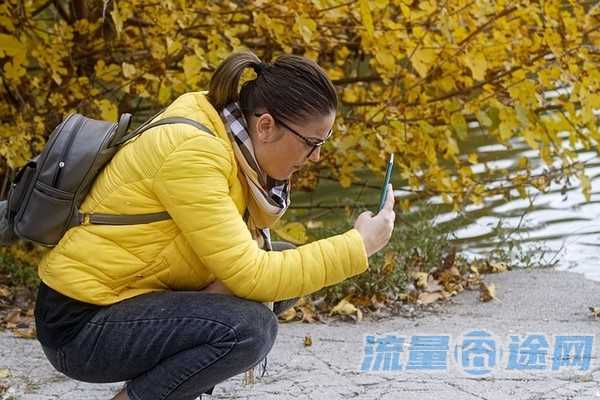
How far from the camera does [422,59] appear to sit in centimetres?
452

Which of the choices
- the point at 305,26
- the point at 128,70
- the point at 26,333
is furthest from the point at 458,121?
the point at 26,333

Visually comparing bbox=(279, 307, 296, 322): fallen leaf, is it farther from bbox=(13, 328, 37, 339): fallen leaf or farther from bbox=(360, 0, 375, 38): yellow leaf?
bbox=(360, 0, 375, 38): yellow leaf

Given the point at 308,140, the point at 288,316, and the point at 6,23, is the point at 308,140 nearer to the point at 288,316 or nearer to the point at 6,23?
the point at 288,316

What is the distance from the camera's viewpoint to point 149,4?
4.62 metres

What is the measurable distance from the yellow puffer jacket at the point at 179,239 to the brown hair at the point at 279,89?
0.24 ft

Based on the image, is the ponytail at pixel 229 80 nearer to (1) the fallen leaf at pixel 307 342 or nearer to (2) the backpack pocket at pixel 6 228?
(2) the backpack pocket at pixel 6 228

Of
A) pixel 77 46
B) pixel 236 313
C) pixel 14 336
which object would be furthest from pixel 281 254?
pixel 77 46

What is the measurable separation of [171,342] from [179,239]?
0.26m

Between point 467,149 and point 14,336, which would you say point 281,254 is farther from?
point 467,149

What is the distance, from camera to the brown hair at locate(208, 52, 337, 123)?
273 centimetres

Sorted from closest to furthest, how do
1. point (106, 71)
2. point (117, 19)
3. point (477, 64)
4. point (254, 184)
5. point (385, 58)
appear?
point (254, 184) < point (117, 19) < point (477, 64) < point (385, 58) < point (106, 71)

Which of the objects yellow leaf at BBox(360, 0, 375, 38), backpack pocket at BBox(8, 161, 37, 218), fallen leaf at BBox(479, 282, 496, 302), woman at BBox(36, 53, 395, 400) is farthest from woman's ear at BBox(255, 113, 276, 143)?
fallen leaf at BBox(479, 282, 496, 302)

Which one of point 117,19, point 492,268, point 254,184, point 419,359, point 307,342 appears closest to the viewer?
point 254,184

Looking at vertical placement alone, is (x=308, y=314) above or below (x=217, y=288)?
below
